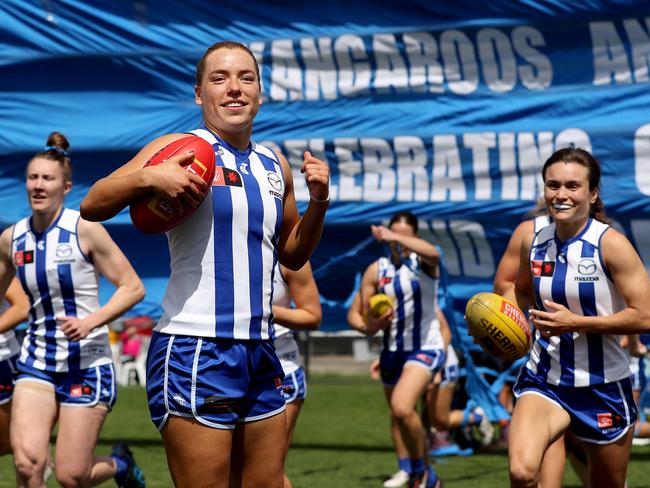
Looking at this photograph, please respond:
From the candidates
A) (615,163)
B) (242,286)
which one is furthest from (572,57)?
(242,286)

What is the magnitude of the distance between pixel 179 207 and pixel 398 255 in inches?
242

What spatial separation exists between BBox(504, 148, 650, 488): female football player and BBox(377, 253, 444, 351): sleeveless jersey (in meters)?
3.73

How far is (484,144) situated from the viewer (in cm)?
1002

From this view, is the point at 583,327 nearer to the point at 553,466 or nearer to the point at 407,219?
the point at 553,466

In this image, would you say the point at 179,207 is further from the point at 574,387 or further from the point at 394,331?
the point at 394,331

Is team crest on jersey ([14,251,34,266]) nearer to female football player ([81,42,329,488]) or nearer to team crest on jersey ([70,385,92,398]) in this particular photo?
team crest on jersey ([70,385,92,398])

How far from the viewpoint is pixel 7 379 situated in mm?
7621

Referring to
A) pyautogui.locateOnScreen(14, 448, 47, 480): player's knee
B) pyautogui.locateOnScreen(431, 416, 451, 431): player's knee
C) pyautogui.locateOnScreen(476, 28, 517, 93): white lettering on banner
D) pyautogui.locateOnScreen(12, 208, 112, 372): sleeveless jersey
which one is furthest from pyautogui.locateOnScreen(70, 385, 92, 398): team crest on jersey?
pyautogui.locateOnScreen(476, 28, 517, 93): white lettering on banner

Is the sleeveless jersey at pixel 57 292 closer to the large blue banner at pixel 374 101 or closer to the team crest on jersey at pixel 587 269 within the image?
the team crest on jersey at pixel 587 269

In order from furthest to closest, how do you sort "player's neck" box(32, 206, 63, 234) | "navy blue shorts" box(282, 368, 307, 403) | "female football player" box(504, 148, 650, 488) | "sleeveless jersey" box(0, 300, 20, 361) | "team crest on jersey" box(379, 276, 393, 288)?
"team crest on jersey" box(379, 276, 393, 288)
"sleeveless jersey" box(0, 300, 20, 361)
"navy blue shorts" box(282, 368, 307, 403)
"player's neck" box(32, 206, 63, 234)
"female football player" box(504, 148, 650, 488)

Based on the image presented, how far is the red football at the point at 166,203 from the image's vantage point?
3682mm

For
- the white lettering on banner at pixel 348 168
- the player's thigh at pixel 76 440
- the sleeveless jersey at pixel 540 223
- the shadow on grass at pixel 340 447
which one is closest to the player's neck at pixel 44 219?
the player's thigh at pixel 76 440

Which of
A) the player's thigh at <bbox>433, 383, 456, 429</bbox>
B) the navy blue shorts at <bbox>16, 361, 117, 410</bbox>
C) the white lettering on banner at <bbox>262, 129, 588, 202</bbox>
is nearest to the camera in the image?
the navy blue shorts at <bbox>16, 361, 117, 410</bbox>

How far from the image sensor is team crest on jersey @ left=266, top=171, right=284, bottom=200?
400 cm
